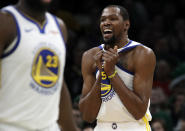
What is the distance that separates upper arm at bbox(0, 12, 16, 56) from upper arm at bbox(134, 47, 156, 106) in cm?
157

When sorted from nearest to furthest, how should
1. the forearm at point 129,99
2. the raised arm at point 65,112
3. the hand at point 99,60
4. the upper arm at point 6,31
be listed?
the upper arm at point 6,31, the raised arm at point 65,112, the forearm at point 129,99, the hand at point 99,60

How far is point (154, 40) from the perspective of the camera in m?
9.25

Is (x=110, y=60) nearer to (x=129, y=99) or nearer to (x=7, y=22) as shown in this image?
(x=129, y=99)

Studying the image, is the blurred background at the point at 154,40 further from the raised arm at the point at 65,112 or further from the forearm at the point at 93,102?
the raised arm at the point at 65,112

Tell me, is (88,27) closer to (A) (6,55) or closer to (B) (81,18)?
(B) (81,18)

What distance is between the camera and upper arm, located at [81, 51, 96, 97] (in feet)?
13.8

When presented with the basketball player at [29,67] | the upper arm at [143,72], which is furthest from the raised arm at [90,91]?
the basketball player at [29,67]

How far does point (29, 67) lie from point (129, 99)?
1.37 meters

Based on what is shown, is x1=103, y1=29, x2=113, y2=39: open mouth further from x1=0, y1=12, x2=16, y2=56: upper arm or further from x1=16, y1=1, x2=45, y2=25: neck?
x1=0, y1=12, x2=16, y2=56: upper arm

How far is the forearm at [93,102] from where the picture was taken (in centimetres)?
404

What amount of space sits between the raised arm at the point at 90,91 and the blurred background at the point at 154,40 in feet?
6.89

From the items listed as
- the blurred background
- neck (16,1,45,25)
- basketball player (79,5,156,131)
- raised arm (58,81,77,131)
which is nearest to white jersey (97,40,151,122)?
basketball player (79,5,156,131)

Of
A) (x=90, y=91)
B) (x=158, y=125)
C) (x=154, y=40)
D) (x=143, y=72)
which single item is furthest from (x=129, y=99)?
(x=154, y=40)

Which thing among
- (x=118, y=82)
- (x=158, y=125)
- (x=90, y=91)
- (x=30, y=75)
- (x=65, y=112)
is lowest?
(x=158, y=125)
